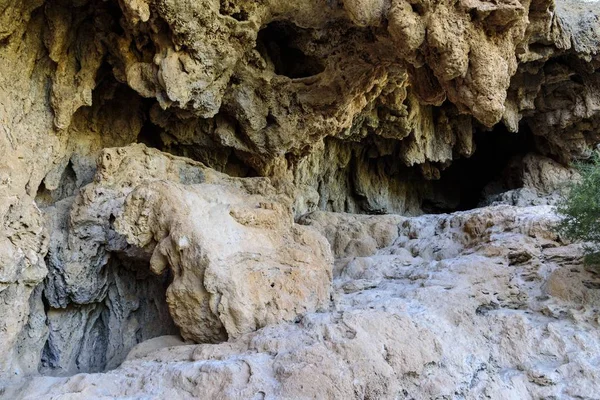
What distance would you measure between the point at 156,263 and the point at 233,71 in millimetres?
2978

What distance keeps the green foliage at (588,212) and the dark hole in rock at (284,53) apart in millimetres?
4015

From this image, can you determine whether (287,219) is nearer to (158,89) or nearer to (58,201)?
(158,89)

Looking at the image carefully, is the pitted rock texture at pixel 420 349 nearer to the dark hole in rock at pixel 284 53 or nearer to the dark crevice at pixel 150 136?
the dark crevice at pixel 150 136

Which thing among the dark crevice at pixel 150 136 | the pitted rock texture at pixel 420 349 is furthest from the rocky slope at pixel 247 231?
the dark crevice at pixel 150 136

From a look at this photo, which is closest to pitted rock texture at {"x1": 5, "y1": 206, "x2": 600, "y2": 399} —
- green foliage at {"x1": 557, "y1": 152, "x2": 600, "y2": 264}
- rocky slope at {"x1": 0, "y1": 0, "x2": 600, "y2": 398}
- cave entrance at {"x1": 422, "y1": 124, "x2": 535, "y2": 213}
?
rocky slope at {"x1": 0, "y1": 0, "x2": 600, "y2": 398}

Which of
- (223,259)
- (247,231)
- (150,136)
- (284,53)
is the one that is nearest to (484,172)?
(284,53)

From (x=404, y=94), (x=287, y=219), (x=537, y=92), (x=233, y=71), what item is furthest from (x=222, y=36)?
(x=537, y=92)

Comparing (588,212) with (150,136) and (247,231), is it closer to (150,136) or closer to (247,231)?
(247,231)

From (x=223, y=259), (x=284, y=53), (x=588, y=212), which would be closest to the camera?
(x=223, y=259)

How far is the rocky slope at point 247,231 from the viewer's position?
355 cm

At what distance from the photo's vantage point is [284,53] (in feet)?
24.3

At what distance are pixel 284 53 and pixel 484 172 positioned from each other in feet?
29.4

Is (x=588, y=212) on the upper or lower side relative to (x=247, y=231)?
upper

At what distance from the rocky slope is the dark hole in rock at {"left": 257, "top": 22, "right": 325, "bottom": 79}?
0.05 m
